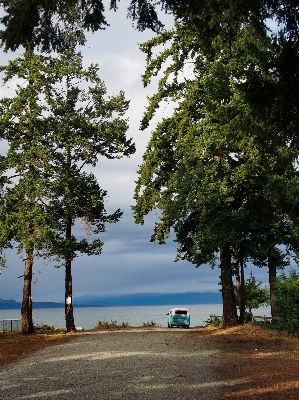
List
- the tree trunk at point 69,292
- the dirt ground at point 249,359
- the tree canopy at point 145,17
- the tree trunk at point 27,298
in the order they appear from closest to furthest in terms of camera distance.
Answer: the tree canopy at point 145,17
the dirt ground at point 249,359
the tree trunk at point 27,298
the tree trunk at point 69,292

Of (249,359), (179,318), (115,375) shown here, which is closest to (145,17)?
(115,375)

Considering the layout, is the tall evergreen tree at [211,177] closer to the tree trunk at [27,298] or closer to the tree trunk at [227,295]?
the tree trunk at [227,295]

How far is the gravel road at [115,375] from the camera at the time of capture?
401 inches

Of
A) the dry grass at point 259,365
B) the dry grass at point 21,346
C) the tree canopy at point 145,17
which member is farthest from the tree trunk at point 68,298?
the tree canopy at point 145,17

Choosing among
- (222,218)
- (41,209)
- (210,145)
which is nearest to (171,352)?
(222,218)

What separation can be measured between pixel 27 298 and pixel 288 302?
17347 millimetres

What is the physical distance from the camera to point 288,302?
23.6m

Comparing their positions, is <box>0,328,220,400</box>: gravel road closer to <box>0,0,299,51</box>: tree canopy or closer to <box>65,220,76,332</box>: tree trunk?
<box>0,0,299,51</box>: tree canopy

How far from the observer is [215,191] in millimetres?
26344

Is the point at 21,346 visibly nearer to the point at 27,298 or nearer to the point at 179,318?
the point at 27,298

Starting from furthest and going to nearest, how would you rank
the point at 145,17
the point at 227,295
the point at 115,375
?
the point at 227,295 → the point at 115,375 → the point at 145,17

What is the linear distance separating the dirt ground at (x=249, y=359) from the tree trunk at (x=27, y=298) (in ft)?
10.4

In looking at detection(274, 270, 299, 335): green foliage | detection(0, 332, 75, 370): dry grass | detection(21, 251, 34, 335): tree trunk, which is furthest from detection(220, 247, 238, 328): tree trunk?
detection(21, 251, 34, 335): tree trunk

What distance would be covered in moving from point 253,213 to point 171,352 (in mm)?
11479
